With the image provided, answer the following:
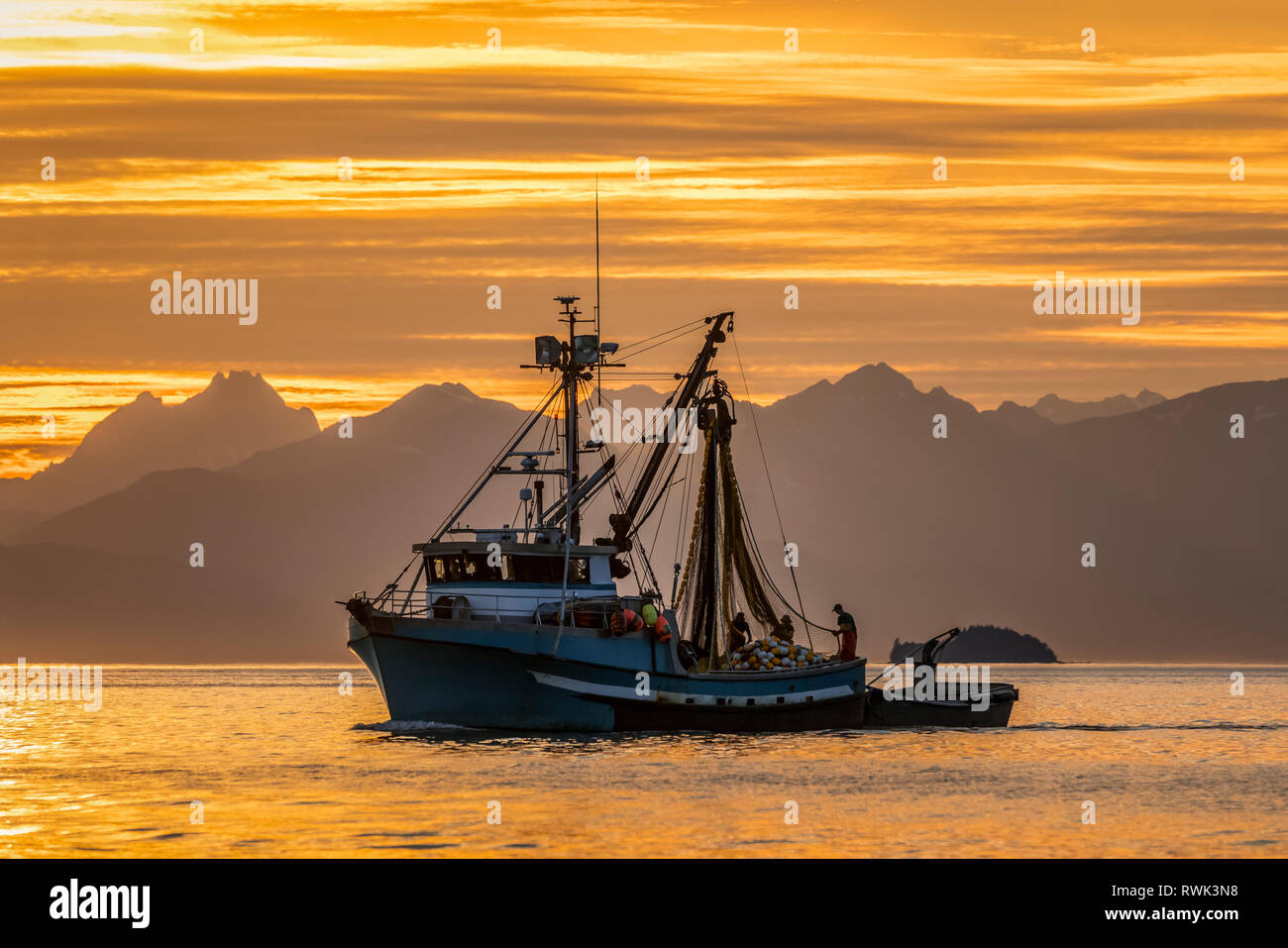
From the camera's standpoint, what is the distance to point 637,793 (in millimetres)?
46875

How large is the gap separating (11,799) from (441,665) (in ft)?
48.1

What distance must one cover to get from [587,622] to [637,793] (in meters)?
13.2

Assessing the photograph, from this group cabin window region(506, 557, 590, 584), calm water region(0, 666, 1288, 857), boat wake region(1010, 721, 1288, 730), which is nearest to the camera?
calm water region(0, 666, 1288, 857)

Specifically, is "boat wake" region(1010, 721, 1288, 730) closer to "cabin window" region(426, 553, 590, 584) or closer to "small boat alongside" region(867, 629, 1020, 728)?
"small boat alongside" region(867, 629, 1020, 728)

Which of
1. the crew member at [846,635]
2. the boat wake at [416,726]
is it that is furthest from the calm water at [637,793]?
the crew member at [846,635]

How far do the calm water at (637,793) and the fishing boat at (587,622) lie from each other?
1.41 meters

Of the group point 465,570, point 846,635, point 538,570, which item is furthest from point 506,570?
point 846,635

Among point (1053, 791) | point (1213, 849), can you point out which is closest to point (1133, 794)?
point (1053, 791)

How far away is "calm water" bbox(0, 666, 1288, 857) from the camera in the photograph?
3919 centimetres

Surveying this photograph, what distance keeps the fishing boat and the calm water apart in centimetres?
141

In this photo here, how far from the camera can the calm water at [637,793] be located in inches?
1543

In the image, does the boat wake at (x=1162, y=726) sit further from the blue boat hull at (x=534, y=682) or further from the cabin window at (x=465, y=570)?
the cabin window at (x=465, y=570)

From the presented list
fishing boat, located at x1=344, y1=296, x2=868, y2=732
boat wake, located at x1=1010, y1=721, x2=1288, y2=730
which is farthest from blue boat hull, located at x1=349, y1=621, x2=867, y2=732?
boat wake, located at x1=1010, y1=721, x2=1288, y2=730
